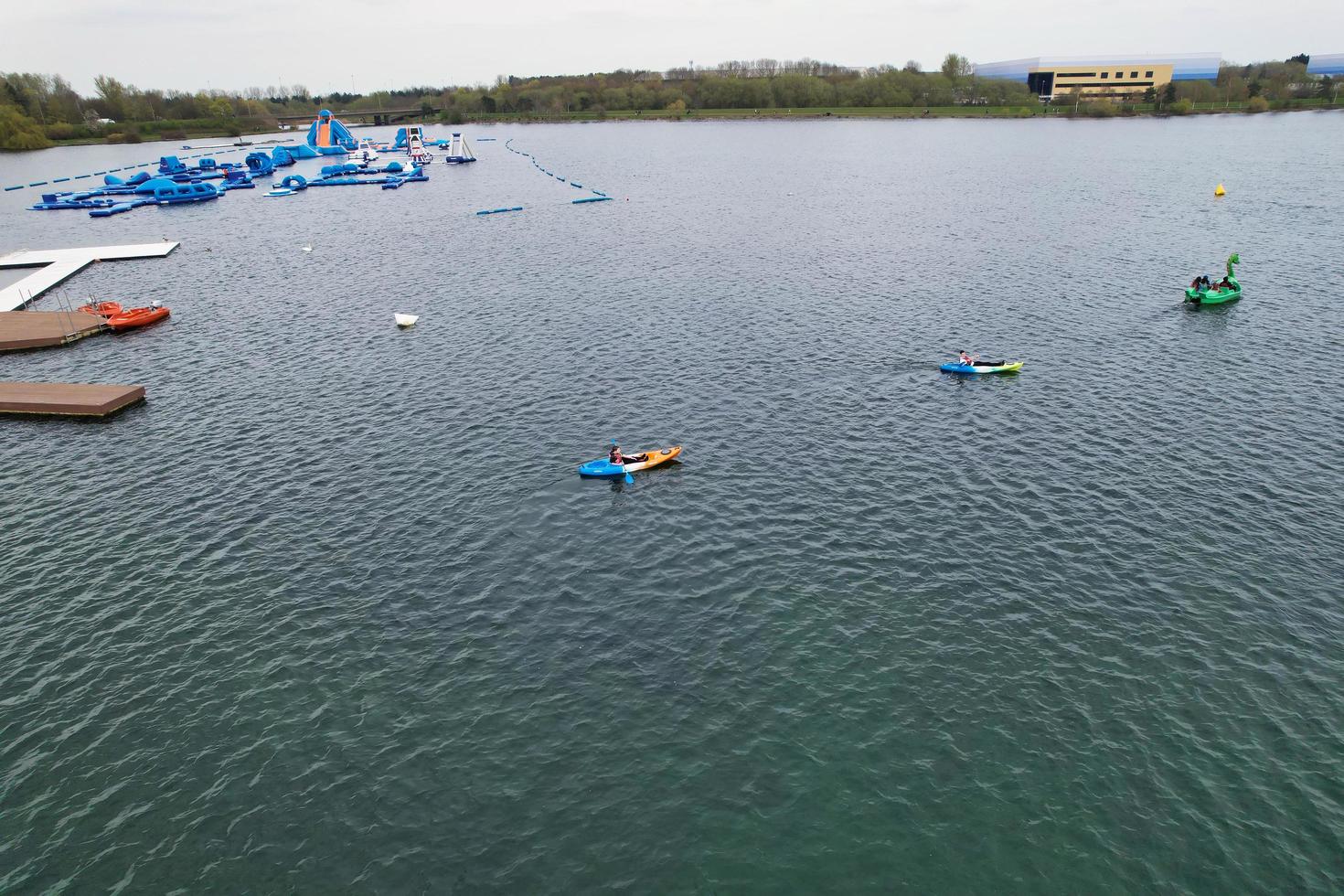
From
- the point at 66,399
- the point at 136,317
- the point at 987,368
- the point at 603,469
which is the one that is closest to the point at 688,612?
the point at 603,469

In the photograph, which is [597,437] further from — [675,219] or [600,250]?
[675,219]

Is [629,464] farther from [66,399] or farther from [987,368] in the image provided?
[66,399]

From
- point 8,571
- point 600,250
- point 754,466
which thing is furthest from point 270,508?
point 600,250

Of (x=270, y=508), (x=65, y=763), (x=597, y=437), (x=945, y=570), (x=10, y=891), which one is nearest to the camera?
(x=10, y=891)

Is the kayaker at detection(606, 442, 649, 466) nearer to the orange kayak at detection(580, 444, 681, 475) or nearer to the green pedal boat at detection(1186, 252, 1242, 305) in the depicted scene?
the orange kayak at detection(580, 444, 681, 475)

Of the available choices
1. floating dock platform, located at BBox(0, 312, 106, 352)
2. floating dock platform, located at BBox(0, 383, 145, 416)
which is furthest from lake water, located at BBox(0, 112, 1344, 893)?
floating dock platform, located at BBox(0, 312, 106, 352)

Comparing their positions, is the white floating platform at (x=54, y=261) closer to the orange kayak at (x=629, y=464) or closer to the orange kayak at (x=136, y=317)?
the orange kayak at (x=136, y=317)
